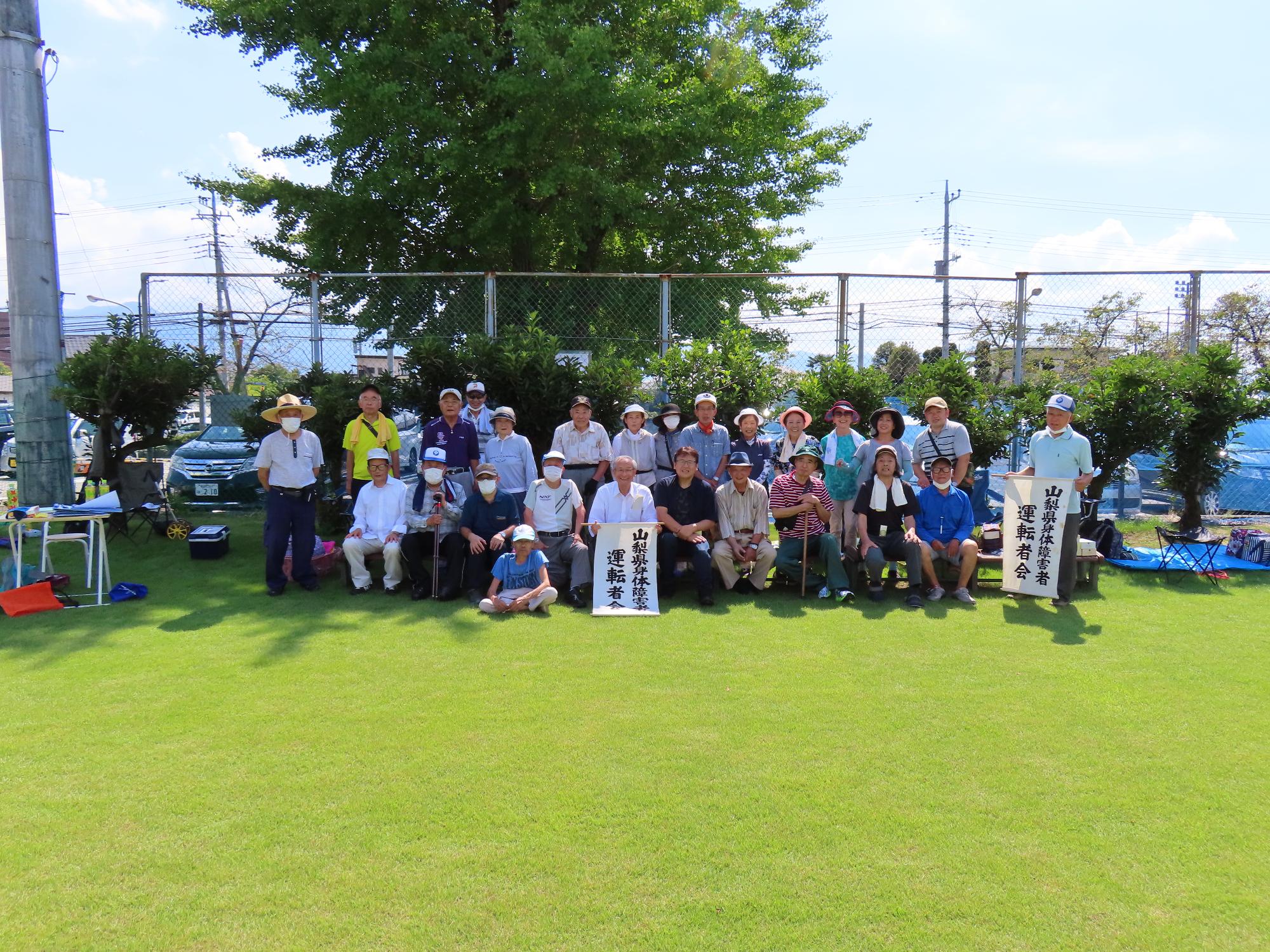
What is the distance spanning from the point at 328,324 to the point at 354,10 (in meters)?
6.53

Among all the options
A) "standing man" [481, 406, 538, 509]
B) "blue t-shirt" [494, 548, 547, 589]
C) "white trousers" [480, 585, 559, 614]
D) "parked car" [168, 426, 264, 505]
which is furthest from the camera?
"parked car" [168, 426, 264, 505]

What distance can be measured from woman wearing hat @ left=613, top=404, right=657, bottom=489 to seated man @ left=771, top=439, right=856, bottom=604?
1.32 meters

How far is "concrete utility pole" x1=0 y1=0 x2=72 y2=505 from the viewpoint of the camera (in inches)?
392

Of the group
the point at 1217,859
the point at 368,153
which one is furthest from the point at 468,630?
the point at 368,153

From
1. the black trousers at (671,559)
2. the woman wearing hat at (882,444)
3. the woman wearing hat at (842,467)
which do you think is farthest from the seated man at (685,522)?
the woman wearing hat at (882,444)

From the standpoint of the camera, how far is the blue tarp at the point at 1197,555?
8.72m

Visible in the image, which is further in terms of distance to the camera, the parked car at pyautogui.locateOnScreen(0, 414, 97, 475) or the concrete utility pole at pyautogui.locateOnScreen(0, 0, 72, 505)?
the parked car at pyautogui.locateOnScreen(0, 414, 97, 475)

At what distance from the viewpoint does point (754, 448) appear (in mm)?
8375

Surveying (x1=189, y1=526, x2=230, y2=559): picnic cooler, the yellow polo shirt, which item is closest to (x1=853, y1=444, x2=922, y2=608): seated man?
the yellow polo shirt

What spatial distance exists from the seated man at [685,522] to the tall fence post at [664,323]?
264 centimetres

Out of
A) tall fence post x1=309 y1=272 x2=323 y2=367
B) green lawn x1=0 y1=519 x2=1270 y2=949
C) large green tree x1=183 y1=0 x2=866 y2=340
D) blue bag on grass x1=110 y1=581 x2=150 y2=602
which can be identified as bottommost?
green lawn x1=0 y1=519 x2=1270 y2=949

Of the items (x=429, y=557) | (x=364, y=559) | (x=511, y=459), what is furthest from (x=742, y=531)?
(x=364, y=559)

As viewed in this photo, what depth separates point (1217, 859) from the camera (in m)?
3.29

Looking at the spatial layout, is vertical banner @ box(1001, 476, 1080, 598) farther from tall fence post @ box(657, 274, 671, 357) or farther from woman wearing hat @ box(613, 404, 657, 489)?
tall fence post @ box(657, 274, 671, 357)
